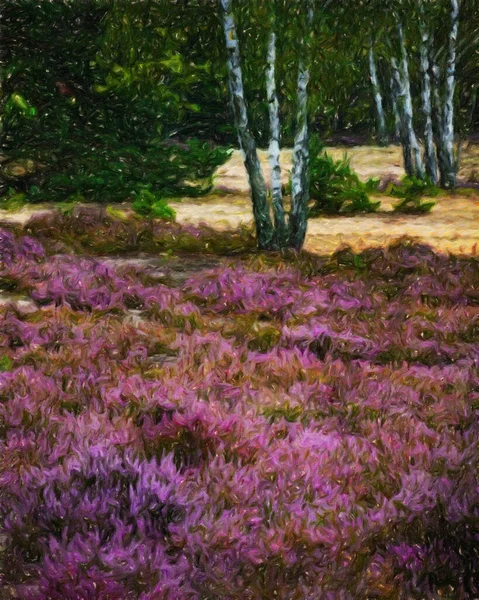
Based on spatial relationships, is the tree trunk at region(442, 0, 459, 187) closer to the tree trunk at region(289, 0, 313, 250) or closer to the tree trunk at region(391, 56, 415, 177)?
the tree trunk at region(391, 56, 415, 177)

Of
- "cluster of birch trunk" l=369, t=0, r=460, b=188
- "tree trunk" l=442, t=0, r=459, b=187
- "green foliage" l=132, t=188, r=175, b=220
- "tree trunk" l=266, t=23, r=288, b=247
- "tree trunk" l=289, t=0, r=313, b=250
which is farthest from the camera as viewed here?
"cluster of birch trunk" l=369, t=0, r=460, b=188

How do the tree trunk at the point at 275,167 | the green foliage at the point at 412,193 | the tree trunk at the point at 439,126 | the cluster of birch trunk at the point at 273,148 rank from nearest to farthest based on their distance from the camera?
the cluster of birch trunk at the point at 273,148
the tree trunk at the point at 275,167
the green foliage at the point at 412,193
the tree trunk at the point at 439,126

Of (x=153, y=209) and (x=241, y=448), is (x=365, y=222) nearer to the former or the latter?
(x=153, y=209)

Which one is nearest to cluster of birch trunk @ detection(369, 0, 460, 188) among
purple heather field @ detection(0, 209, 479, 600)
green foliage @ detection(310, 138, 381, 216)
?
green foliage @ detection(310, 138, 381, 216)

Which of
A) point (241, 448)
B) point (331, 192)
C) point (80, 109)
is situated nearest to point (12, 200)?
point (80, 109)

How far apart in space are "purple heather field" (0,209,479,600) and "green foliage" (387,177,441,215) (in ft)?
30.6

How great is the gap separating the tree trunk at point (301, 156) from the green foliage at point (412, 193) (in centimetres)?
583

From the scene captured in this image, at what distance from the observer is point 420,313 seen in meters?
8.91

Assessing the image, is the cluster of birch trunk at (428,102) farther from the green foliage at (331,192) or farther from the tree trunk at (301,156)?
the tree trunk at (301,156)

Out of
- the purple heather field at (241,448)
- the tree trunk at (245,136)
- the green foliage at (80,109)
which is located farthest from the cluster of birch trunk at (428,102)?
the purple heather field at (241,448)

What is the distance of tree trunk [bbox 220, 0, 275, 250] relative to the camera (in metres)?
12.9

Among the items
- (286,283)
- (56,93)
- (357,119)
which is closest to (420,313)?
(286,283)

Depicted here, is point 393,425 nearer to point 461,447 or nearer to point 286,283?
point 461,447

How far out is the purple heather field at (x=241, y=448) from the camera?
399cm
